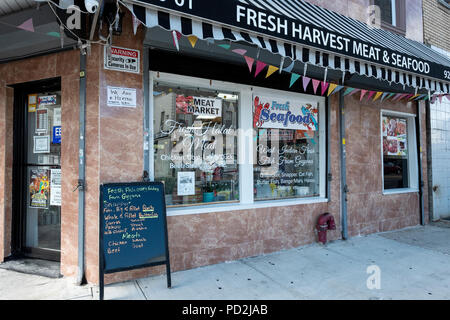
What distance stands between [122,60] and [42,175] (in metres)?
2.16

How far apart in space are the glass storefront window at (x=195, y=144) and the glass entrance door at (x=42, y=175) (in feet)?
4.89

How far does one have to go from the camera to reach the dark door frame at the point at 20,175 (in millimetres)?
4551

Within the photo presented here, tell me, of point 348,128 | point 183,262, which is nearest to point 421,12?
point 348,128

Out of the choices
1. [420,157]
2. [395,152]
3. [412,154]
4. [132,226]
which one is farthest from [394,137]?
[132,226]

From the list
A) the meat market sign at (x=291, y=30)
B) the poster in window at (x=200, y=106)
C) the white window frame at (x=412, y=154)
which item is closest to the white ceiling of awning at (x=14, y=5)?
the meat market sign at (x=291, y=30)

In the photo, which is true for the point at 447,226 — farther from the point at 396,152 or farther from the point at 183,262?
the point at 183,262

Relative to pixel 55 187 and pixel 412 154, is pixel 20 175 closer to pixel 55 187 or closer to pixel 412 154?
pixel 55 187

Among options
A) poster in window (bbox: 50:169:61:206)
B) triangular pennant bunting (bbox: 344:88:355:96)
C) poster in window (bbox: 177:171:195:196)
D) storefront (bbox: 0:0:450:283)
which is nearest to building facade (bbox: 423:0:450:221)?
storefront (bbox: 0:0:450:283)

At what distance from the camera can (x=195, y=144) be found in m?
4.69

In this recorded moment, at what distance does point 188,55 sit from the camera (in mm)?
4363

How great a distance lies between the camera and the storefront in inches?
149

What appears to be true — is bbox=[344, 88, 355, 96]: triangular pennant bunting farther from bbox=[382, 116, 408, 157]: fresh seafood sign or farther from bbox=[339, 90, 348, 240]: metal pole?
bbox=[382, 116, 408, 157]: fresh seafood sign

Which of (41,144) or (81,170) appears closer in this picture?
(81,170)

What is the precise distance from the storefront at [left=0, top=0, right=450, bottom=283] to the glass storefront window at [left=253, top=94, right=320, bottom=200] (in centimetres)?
2
